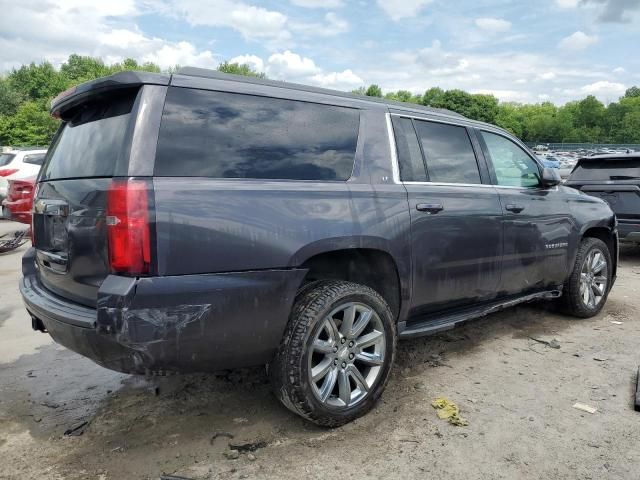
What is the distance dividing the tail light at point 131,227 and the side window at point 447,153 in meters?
1.99

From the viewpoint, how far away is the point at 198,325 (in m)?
2.46

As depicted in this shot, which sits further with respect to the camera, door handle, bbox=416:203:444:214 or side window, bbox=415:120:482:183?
side window, bbox=415:120:482:183

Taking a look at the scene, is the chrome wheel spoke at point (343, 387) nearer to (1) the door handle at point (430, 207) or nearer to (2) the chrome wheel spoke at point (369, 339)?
(2) the chrome wheel spoke at point (369, 339)

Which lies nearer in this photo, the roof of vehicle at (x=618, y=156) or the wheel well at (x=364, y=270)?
the wheel well at (x=364, y=270)

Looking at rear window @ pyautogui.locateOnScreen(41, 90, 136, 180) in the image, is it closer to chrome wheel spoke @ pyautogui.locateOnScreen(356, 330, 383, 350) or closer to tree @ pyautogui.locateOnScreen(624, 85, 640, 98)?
chrome wheel spoke @ pyautogui.locateOnScreen(356, 330, 383, 350)

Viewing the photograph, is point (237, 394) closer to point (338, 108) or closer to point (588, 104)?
point (338, 108)

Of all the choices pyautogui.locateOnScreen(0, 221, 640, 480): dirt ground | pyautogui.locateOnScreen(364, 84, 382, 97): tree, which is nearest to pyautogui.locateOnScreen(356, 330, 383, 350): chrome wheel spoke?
pyautogui.locateOnScreen(0, 221, 640, 480): dirt ground

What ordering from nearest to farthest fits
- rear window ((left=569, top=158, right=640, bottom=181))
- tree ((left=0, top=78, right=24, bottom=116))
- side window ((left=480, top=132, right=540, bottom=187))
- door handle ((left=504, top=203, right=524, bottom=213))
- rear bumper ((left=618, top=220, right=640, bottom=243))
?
1. door handle ((left=504, top=203, right=524, bottom=213))
2. side window ((left=480, top=132, right=540, bottom=187))
3. rear bumper ((left=618, top=220, right=640, bottom=243))
4. rear window ((left=569, top=158, right=640, bottom=181))
5. tree ((left=0, top=78, right=24, bottom=116))

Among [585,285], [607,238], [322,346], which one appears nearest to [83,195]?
[322,346]

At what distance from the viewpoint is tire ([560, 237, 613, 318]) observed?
4996 mm

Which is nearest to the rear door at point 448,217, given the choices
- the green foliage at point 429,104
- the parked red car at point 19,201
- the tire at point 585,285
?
the tire at point 585,285

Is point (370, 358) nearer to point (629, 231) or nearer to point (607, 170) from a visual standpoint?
point (629, 231)

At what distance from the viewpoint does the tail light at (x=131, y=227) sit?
2334 mm

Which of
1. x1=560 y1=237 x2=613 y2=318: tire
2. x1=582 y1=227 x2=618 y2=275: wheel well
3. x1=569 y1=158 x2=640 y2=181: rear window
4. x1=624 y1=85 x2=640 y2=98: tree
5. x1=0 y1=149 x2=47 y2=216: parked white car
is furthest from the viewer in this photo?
x1=624 y1=85 x2=640 y2=98: tree
